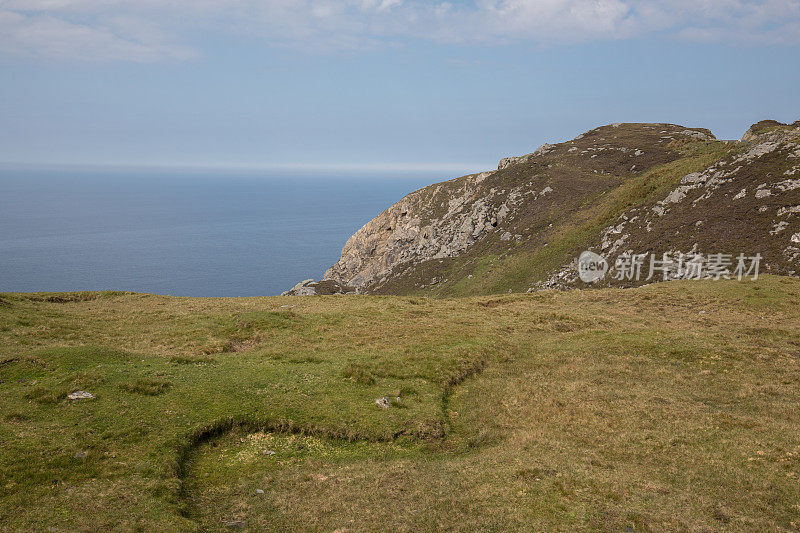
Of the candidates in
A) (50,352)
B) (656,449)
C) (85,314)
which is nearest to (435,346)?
(656,449)

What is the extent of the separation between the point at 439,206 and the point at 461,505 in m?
126

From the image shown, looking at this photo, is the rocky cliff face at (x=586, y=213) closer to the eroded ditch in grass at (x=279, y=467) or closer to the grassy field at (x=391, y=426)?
the grassy field at (x=391, y=426)

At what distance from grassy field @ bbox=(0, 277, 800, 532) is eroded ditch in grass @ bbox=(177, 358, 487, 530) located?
0.08m

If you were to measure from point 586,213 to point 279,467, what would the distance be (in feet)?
279

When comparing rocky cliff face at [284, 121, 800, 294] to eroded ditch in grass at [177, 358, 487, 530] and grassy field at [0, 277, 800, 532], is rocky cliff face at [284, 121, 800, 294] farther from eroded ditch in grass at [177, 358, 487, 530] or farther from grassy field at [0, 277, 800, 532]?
eroded ditch in grass at [177, 358, 487, 530]

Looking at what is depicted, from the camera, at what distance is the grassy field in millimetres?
14586

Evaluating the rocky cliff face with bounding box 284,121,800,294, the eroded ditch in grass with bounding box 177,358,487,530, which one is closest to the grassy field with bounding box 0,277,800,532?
the eroded ditch in grass with bounding box 177,358,487,530

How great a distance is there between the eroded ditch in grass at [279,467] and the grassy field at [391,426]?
0.28ft

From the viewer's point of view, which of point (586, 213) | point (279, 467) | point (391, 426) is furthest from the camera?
point (586, 213)

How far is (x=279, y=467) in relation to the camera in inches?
711

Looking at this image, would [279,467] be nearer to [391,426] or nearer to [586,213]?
[391,426]

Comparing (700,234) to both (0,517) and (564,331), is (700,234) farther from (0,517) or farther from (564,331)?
(0,517)

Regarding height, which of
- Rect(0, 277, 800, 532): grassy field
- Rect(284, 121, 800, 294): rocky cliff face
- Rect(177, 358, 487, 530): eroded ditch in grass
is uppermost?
Rect(284, 121, 800, 294): rocky cliff face

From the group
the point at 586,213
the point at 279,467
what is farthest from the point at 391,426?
the point at 586,213
